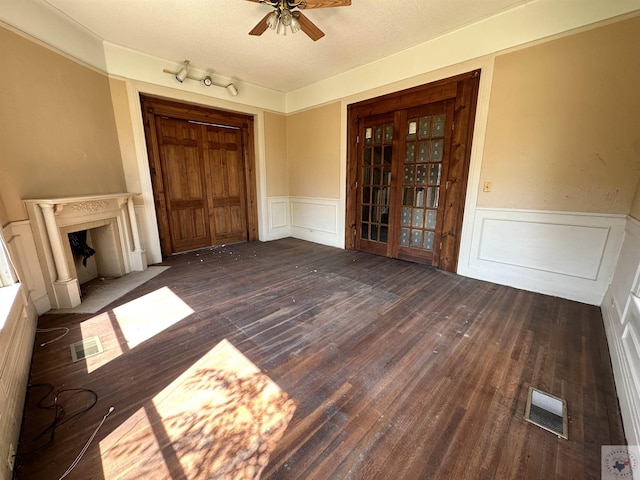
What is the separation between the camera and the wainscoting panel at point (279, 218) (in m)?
5.46

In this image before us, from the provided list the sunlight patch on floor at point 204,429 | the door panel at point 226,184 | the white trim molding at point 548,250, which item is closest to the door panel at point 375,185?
the white trim molding at point 548,250

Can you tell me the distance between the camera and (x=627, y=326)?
169cm

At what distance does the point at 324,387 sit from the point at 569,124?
3.32m

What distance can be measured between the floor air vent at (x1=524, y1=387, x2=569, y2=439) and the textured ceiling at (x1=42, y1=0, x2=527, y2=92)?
11.4ft

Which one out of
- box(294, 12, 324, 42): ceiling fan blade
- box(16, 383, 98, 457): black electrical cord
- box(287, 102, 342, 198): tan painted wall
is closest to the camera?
box(16, 383, 98, 457): black electrical cord

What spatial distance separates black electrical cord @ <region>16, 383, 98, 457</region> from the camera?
1295 millimetres

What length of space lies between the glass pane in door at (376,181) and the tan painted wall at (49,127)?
3.67m

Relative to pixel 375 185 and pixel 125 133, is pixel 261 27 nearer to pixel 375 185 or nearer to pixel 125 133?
pixel 125 133

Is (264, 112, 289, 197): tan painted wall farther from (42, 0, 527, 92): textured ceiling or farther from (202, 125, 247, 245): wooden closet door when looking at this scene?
(42, 0, 527, 92): textured ceiling

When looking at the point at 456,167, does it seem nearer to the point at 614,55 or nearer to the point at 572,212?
the point at 572,212

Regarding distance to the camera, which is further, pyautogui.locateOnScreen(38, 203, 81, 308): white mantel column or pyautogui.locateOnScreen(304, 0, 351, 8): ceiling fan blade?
pyautogui.locateOnScreen(38, 203, 81, 308): white mantel column

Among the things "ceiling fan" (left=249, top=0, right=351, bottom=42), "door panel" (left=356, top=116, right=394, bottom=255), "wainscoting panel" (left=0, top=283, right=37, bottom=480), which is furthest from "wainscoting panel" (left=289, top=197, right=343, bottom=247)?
"wainscoting panel" (left=0, top=283, right=37, bottom=480)

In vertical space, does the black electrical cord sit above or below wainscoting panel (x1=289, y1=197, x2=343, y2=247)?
below

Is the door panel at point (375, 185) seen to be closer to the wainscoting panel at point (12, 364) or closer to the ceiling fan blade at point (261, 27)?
the ceiling fan blade at point (261, 27)
